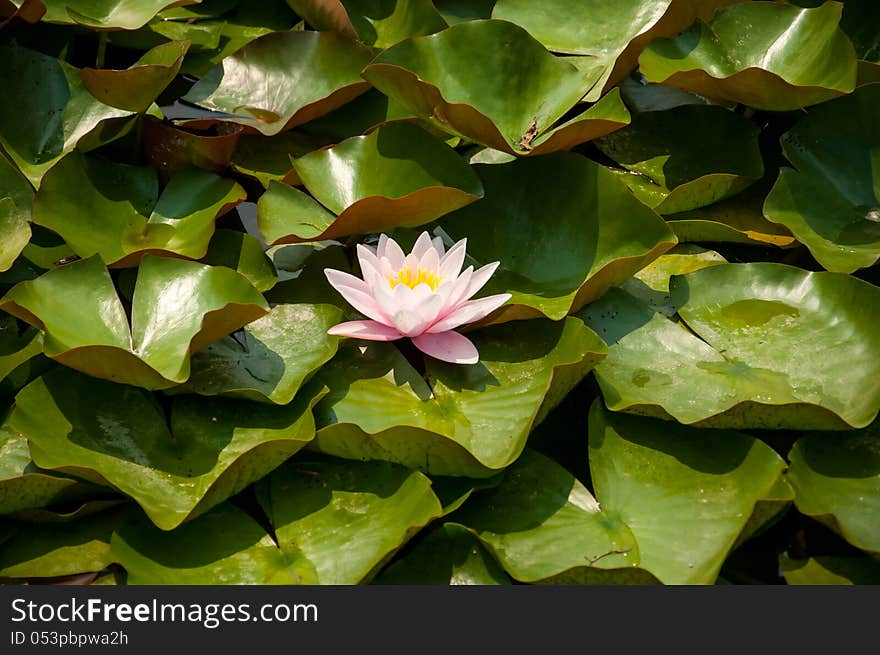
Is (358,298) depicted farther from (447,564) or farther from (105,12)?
Result: (105,12)

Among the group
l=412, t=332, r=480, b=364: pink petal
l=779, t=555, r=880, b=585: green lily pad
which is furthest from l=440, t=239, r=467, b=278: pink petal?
l=779, t=555, r=880, b=585: green lily pad

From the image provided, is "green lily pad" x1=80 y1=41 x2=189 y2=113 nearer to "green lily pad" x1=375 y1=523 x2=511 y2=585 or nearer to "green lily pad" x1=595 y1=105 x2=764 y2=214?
"green lily pad" x1=595 y1=105 x2=764 y2=214

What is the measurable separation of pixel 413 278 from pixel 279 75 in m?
0.78

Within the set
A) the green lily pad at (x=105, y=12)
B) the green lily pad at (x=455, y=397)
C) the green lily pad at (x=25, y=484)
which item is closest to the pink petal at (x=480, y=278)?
the green lily pad at (x=455, y=397)

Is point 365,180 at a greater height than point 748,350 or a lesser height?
greater

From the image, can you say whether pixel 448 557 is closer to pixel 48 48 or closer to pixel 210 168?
pixel 210 168

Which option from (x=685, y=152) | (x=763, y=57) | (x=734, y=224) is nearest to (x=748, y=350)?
(x=734, y=224)

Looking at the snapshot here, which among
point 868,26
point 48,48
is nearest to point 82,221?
point 48,48

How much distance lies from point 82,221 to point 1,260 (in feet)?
0.54

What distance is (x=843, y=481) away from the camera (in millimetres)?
1544

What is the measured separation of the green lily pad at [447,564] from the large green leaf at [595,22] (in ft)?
3.41

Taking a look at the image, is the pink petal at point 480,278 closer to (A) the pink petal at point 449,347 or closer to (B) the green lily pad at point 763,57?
(A) the pink petal at point 449,347

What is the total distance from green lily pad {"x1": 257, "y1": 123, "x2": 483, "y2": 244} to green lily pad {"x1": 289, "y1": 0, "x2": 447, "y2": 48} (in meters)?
0.47

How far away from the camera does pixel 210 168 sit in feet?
6.64
